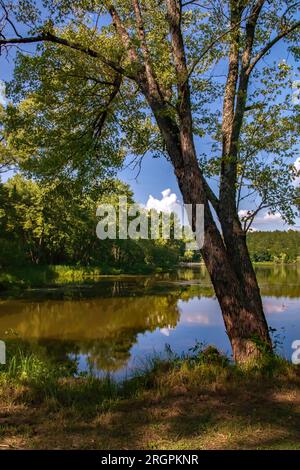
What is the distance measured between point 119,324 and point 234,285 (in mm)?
11082

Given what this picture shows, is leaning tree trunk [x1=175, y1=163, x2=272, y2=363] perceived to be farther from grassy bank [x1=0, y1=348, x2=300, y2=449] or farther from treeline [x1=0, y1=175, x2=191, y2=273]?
treeline [x1=0, y1=175, x2=191, y2=273]

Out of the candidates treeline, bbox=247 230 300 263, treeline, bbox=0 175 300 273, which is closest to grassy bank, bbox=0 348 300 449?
treeline, bbox=0 175 300 273

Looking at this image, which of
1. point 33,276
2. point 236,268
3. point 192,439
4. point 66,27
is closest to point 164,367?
point 236,268

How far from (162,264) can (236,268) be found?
62261 mm

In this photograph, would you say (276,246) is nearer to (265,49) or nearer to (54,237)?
(54,237)

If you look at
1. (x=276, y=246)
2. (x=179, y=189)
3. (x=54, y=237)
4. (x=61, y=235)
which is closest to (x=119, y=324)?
(x=179, y=189)

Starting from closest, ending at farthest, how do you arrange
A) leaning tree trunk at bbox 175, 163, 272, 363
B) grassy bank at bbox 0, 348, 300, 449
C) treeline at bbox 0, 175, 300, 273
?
1. grassy bank at bbox 0, 348, 300, 449
2. leaning tree trunk at bbox 175, 163, 272, 363
3. treeline at bbox 0, 175, 300, 273

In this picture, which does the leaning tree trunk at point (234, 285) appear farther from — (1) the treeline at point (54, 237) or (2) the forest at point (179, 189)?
(1) the treeline at point (54, 237)

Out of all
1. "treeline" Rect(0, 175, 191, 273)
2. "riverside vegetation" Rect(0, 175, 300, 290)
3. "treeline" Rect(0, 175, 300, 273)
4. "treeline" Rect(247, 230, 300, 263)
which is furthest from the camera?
"treeline" Rect(247, 230, 300, 263)

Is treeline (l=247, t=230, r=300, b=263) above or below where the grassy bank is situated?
above

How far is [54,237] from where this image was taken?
4084cm

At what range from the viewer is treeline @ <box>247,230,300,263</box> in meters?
127

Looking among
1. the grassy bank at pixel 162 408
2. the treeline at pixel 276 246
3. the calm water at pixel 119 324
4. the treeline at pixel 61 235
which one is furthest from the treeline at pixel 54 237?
the treeline at pixel 276 246

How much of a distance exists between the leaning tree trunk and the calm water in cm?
188
